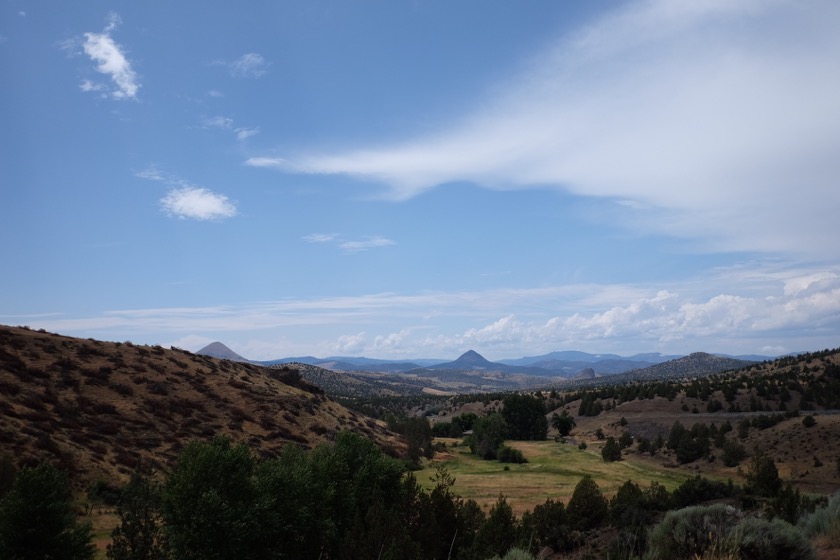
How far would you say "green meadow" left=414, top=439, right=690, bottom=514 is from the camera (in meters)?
44.7

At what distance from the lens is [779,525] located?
11086mm

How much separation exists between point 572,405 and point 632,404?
72.5ft

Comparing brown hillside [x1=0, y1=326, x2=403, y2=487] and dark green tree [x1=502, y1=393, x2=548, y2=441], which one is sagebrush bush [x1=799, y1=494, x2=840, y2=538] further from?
dark green tree [x1=502, y1=393, x2=548, y2=441]

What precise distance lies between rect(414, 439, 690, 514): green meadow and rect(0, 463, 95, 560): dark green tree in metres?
26.8

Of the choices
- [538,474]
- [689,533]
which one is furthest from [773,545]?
[538,474]

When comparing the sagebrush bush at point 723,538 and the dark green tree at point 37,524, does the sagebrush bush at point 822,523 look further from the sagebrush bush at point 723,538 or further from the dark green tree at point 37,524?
the dark green tree at point 37,524

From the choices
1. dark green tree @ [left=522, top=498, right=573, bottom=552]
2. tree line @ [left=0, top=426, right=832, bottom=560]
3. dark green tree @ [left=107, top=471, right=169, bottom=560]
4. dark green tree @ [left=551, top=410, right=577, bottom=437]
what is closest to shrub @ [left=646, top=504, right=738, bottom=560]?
tree line @ [left=0, top=426, right=832, bottom=560]

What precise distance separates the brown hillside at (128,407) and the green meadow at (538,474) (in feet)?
34.9

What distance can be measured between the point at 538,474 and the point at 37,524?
5105 centimetres

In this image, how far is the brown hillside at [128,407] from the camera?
37.2 meters

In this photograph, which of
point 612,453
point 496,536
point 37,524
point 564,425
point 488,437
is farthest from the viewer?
point 564,425

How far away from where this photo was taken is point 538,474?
191 feet

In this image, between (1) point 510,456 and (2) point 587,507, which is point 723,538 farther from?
(1) point 510,456

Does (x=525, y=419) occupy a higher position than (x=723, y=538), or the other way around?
(x=723, y=538)
